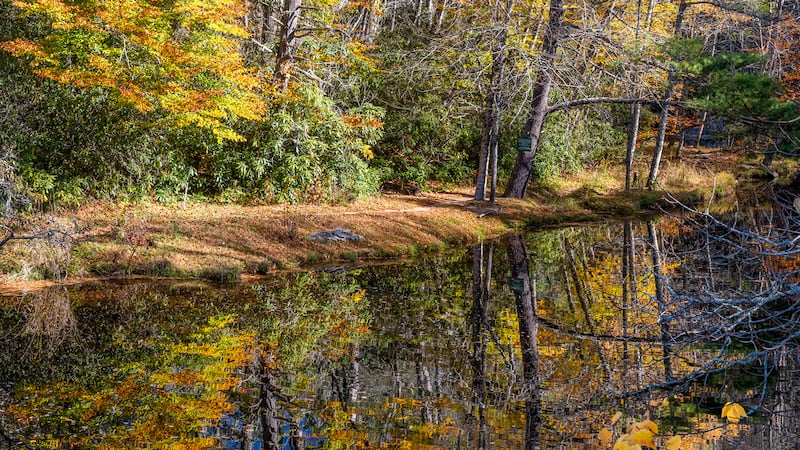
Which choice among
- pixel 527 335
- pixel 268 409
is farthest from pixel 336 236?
pixel 268 409

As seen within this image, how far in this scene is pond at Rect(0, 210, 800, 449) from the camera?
22.5 feet

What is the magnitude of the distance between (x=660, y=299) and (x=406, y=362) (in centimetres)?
323

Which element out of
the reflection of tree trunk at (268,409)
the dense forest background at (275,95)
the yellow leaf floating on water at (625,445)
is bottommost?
the reflection of tree trunk at (268,409)

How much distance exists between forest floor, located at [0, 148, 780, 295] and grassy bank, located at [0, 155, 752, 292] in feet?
0.06

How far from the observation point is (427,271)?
15.3m

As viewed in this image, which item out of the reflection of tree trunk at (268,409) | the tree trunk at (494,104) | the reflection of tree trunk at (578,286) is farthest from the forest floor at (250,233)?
the reflection of tree trunk at (268,409)

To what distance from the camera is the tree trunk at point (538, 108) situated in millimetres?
19844

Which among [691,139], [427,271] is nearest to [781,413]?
[427,271]

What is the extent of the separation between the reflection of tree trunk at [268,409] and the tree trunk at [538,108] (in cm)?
1335

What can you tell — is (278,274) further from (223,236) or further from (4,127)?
(4,127)

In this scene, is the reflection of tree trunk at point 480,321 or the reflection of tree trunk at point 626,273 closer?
the reflection of tree trunk at point 480,321

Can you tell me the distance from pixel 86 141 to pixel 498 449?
13363mm

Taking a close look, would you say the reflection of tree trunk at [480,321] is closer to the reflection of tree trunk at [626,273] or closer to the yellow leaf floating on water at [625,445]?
the reflection of tree trunk at [626,273]

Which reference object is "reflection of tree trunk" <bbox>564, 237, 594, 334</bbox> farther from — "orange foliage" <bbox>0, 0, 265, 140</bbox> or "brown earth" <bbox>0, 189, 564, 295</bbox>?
"orange foliage" <bbox>0, 0, 265, 140</bbox>
